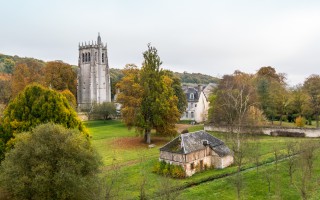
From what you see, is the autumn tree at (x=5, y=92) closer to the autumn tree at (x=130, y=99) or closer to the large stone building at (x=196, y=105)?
the autumn tree at (x=130, y=99)

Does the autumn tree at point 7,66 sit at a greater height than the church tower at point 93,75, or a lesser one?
greater

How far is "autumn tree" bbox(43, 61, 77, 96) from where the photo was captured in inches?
2997

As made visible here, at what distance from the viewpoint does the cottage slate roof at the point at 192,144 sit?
30.1m

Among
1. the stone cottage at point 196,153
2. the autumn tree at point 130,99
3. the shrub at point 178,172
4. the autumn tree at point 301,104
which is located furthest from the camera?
the autumn tree at point 301,104

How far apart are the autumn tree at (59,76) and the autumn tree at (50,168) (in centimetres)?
5538

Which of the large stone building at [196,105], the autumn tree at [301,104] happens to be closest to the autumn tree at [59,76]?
the large stone building at [196,105]

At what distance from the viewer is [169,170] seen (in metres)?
29.6

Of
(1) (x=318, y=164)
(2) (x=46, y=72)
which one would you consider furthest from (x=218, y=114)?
(2) (x=46, y=72)

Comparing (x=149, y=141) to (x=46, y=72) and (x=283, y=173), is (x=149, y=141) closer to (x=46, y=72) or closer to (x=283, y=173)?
(x=283, y=173)

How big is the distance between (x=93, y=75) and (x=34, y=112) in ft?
179

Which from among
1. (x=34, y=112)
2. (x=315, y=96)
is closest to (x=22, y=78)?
(x=34, y=112)

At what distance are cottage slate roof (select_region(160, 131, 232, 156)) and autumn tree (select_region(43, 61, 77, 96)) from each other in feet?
163

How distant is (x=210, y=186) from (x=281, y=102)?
32.6m

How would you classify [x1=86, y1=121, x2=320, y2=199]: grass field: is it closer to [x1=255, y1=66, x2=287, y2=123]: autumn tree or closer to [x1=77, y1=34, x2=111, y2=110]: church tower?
[x1=255, y1=66, x2=287, y2=123]: autumn tree
